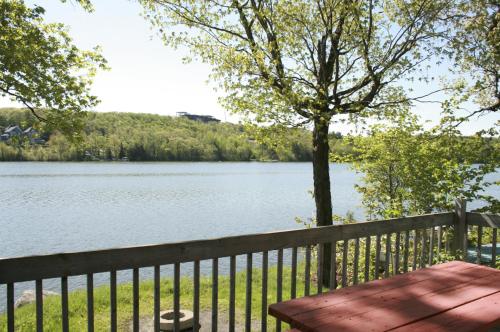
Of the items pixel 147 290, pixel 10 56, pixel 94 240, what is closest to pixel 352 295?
pixel 10 56

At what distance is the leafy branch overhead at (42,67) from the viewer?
616cm

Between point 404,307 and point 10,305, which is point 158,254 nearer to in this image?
point 10,305

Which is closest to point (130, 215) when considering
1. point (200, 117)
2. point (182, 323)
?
point (182, 323)

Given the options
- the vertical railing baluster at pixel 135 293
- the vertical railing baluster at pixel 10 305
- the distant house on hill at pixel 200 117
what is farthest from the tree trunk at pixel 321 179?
the distant house on hill at pixel 200 117

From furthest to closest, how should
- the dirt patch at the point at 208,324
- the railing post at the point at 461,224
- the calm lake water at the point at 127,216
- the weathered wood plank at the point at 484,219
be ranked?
the calm lake water at the point at 127,216 → the dirt patch at the point at 208,324 → the railing post at the point at 461,224 → the weathered wood plank at the point at 484,219

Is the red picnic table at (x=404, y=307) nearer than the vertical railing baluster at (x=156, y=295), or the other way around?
the red picnic table at (x=404, y=307)

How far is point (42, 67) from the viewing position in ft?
23.2

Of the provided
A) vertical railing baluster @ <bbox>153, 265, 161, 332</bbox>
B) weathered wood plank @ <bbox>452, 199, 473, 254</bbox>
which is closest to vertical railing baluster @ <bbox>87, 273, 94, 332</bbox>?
vertical railing baluster @ <bbox>153, 265, 161, 332</bbox>

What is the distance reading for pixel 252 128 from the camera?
851 centimetres

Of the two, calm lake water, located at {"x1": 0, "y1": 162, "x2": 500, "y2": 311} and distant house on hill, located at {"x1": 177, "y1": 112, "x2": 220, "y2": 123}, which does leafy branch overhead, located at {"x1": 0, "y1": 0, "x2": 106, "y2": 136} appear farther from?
distant house on hill, located at {"x1": 177, "y1": 112, "x2": 220, "y2": 123}

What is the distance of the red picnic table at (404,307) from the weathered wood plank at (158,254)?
2.62 feet

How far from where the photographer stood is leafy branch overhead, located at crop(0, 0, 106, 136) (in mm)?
6156

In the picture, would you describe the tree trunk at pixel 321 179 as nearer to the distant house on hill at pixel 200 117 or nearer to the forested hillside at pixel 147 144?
the forested hillside at pixel 147 144

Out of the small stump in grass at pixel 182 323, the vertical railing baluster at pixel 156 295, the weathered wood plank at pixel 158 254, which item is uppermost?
the weathered wood plank at pixel 158 254
